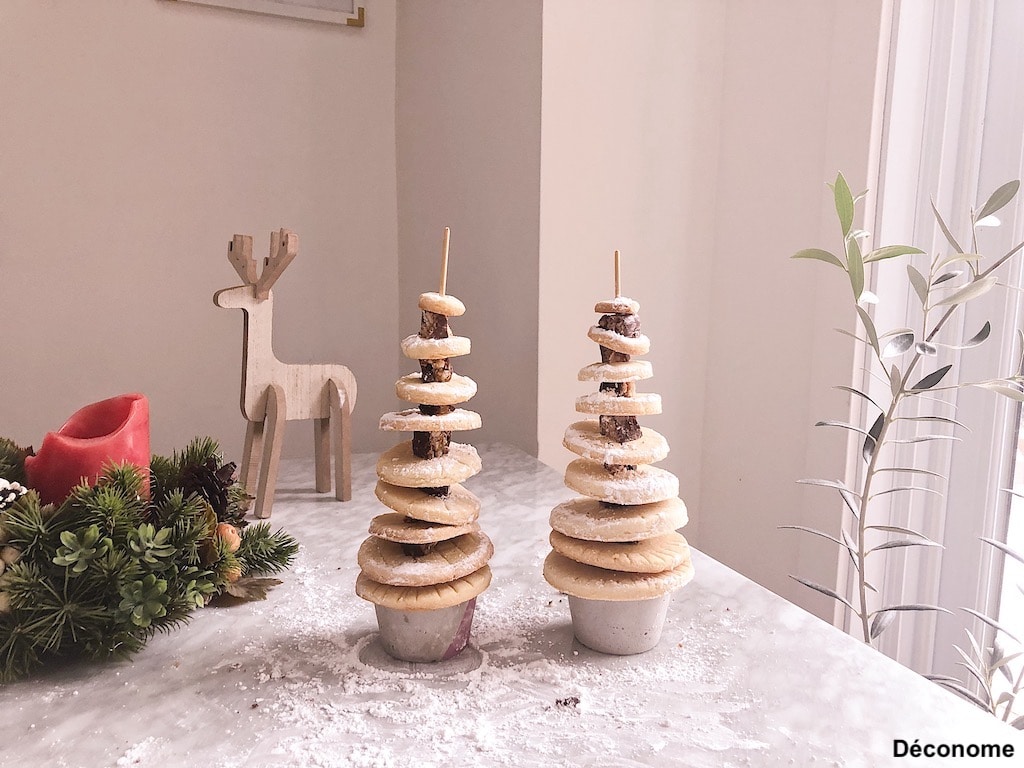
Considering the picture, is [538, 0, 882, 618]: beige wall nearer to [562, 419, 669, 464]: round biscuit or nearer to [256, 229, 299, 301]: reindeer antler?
[256, 229, 299, 301]: reindeer antler

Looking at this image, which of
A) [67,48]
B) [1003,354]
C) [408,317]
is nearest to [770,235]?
[1003,354]

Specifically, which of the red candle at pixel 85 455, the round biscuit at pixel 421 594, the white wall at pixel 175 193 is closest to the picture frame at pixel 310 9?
the white wall at pixel 175 193

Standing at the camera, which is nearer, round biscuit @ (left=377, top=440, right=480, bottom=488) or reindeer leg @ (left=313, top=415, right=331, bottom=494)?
round biscuit @ (left=377, top=440, right=480, bottom=488)

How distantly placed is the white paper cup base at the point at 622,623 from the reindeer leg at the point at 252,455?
0.60 m

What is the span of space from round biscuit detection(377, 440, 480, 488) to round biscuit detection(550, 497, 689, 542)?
0.32 ft

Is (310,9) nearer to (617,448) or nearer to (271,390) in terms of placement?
(271,390)

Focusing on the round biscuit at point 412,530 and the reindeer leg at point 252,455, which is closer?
the round biscuit at point 412,530

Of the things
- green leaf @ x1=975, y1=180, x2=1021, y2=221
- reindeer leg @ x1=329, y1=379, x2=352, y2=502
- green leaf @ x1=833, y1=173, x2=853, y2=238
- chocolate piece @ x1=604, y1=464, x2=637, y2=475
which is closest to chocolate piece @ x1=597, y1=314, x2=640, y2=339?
chocolate piece @ x1=604, y1=464, x2=637, y2=475

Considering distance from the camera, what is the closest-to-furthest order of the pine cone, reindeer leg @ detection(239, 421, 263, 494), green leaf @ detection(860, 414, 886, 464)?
the pine cone
green leaf @ detection(860, 414, 886, 464)
reindeer leg @ detection(239, 421, 263, 494)

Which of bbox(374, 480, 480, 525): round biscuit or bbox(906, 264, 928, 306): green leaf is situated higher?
bbox(906, 264, 928, 306): green leaf

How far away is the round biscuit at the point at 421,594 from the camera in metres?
0.66

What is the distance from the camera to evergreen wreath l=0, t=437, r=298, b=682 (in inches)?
24.9

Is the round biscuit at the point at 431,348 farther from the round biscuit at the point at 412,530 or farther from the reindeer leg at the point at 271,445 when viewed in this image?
the reindeer leg at the point at 271,445

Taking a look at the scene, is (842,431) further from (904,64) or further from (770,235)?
(904,64)
